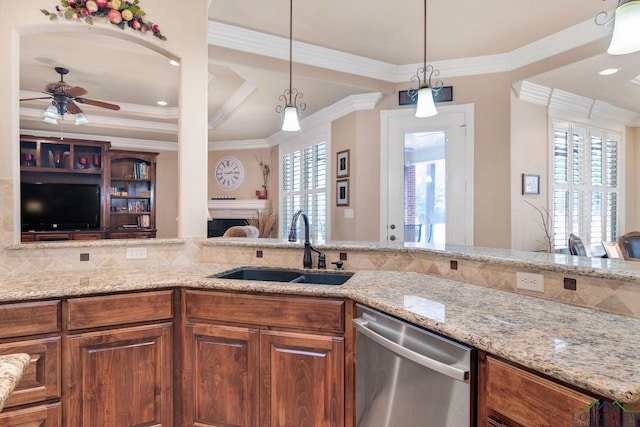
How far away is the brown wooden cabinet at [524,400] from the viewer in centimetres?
83

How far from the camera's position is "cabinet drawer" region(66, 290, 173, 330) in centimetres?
166

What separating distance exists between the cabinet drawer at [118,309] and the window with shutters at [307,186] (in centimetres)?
279

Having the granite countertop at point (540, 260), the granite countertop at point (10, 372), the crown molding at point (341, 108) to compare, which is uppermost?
the crown molding at point (341, 108)

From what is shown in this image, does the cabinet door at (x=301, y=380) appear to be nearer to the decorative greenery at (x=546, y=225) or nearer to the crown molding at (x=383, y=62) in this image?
the crown molding at (x=383, y=62)

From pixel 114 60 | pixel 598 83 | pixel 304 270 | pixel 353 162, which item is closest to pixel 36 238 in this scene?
pixel 114 60

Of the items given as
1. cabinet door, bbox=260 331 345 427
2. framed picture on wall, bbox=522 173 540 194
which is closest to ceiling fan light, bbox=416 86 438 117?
cabinet door, bbox=260 331 345 427

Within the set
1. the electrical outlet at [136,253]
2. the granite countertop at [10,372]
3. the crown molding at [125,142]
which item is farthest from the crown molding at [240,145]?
the granite countertop at [10,372]

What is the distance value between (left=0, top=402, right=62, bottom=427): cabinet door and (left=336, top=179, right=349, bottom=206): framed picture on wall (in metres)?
3.24

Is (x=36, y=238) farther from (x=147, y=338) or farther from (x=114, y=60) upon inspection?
(x=147, y=338)

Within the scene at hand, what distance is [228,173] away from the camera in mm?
6906

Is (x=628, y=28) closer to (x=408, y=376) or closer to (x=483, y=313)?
(x=483, y=313)

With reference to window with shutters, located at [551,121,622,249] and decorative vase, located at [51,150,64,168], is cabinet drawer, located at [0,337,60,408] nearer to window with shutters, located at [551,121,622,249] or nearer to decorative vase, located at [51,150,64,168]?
window with shutters, located at [551,121,622,249]

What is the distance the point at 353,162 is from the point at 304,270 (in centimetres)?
226

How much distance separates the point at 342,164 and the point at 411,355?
3.32m
